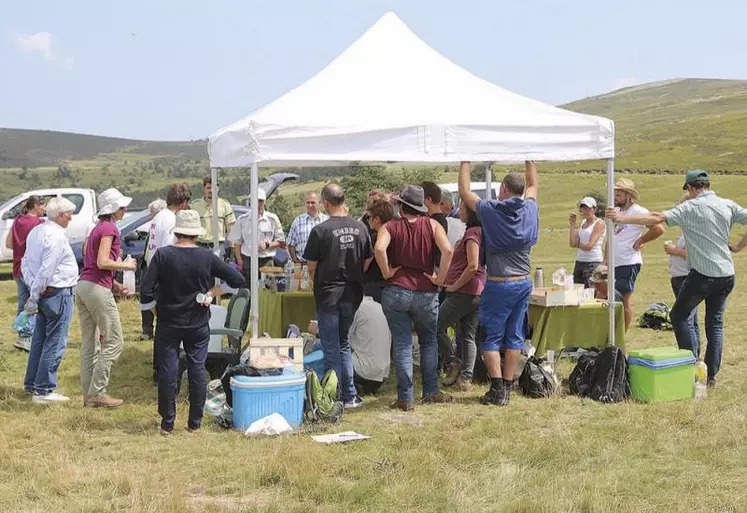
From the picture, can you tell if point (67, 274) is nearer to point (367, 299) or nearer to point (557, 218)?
point (367, 299)

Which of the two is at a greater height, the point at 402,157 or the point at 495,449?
the point at 402,157

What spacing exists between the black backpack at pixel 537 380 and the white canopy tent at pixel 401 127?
0.68 metres

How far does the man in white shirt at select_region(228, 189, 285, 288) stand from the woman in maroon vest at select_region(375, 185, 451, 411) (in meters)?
2.67

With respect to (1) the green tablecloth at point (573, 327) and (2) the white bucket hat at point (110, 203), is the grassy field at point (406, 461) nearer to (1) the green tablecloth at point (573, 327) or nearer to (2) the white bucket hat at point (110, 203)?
(1) the green tablecloth at point (573, 327)

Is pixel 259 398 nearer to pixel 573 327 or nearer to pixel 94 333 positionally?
pixel 94 333

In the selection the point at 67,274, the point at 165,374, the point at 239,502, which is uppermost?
the point at 67,274

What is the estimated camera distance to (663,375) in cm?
616

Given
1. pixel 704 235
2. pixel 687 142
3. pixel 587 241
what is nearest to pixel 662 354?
pixel 704 235

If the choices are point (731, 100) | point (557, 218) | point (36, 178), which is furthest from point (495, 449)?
point (731, 100)

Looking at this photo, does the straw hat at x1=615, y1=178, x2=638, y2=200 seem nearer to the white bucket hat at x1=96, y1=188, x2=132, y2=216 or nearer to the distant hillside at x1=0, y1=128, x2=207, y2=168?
the white bucket hat at x1=96, y1=188, x2=132, y2=216

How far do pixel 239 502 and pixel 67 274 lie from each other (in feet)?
9.08

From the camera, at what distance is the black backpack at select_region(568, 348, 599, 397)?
6.44m

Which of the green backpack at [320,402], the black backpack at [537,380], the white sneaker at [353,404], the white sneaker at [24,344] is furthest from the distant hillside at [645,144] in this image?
the green backpack at [320,402]

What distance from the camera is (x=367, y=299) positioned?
6824 mm
